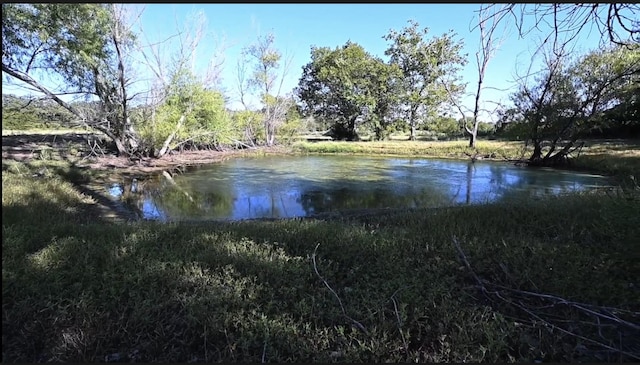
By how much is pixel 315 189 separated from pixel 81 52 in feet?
28.1

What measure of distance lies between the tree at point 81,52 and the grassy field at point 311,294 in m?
7.07

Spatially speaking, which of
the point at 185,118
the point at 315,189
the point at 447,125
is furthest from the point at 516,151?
the point at 185,118

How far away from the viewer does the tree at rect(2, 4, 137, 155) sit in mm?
9086

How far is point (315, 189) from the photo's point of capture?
36.8 ft

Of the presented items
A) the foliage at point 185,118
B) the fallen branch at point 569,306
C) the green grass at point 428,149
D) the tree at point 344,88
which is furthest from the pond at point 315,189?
the tree at point 344,88

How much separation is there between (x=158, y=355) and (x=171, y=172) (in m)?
13.5

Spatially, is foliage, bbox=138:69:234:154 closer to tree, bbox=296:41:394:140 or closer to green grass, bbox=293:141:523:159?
green grass, bbox=293:141:523:159

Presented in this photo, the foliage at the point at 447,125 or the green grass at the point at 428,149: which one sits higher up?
the foliage at the point at 447,125

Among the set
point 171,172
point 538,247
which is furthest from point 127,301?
point 171,172

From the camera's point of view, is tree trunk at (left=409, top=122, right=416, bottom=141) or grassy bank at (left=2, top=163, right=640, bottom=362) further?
tree trunk at (left=409, top=122, right=416, bottom=141)

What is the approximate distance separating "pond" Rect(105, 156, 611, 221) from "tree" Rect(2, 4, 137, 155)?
106 inches

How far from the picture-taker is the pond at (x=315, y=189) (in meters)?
8.70

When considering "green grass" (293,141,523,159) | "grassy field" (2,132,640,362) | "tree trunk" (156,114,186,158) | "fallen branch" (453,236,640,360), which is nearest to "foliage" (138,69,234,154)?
"tree trunk" (156,114,186,158)

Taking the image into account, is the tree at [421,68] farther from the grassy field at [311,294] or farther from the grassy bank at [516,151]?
the grassy field at [311,294]
